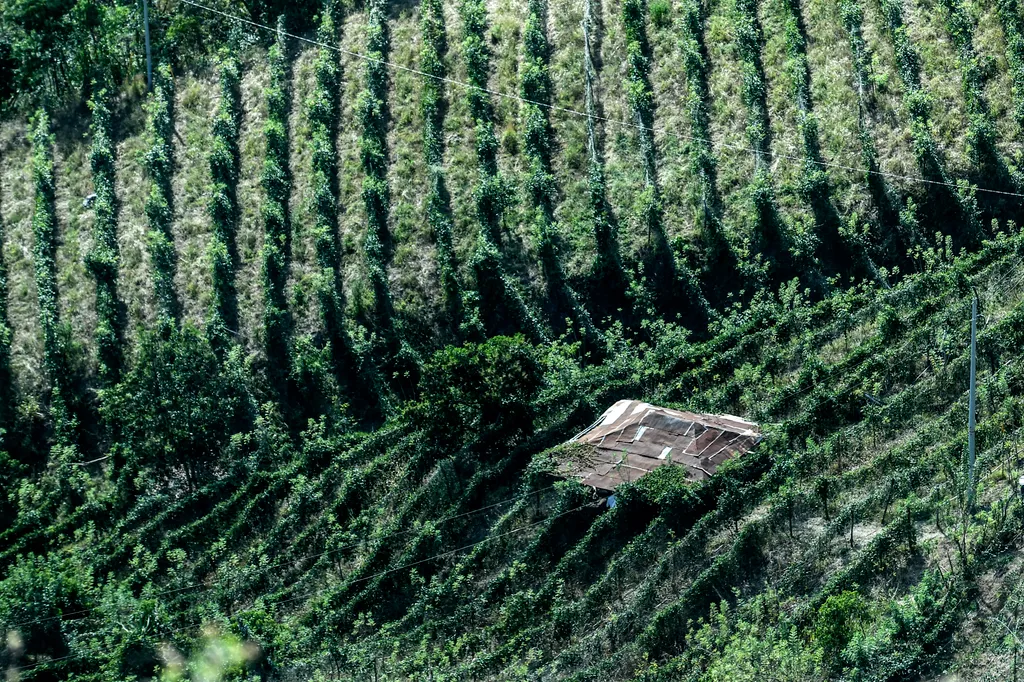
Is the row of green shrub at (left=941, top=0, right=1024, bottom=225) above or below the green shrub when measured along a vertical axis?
below

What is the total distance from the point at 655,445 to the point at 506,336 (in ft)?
17.7

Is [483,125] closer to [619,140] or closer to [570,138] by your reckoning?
[570,138]

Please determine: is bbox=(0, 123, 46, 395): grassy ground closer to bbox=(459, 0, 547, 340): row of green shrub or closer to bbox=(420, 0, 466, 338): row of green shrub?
bbox=(420, 0, 466, 338): row of green shrub

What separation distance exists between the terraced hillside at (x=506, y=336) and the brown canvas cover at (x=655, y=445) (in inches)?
17.8

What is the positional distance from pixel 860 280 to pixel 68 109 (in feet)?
81.8

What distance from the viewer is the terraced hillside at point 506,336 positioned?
26281mm

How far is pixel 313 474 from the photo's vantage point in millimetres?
32094

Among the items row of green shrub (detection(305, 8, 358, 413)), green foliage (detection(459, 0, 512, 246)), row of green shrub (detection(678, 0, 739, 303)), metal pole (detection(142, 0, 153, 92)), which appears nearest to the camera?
row of green shrub (detection(678, 0, 739, 303))

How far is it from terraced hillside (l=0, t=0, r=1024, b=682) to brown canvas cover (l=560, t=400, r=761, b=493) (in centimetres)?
45

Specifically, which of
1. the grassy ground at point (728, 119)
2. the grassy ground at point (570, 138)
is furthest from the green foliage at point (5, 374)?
the grassy ground at point (728, 119)

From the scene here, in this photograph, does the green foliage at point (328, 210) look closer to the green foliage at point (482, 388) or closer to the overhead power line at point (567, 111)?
the overhead power line at point (567, 111)

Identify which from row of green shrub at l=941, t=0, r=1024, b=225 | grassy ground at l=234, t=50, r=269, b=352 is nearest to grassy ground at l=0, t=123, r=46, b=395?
grassy ground at l=234, t=50, r=269, b=352

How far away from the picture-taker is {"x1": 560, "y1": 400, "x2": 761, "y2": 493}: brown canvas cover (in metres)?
28.1

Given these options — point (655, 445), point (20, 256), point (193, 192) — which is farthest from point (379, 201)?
point (655, 445)
